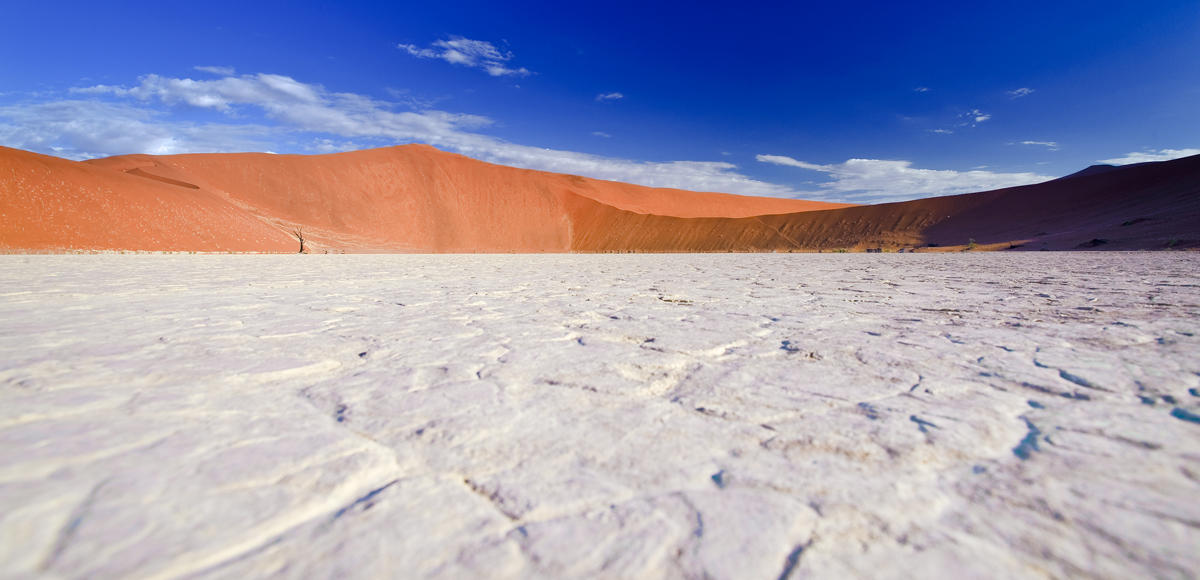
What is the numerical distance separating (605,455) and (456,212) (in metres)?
38.1

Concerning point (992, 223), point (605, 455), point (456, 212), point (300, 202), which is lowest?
point (605, 455)

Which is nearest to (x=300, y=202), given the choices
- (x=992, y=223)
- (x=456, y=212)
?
(x=456, y=212)

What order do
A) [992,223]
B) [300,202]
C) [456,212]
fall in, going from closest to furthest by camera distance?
[992,223] < [300,202] < [456,212]

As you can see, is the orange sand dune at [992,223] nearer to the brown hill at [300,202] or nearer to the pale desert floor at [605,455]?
the brown hill at [300,202]

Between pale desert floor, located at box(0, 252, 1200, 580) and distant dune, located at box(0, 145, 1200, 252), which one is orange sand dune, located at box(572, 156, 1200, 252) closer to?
distant dune, located at box(0, 145, 1200, 252)

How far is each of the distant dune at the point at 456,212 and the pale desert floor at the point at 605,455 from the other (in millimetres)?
15957

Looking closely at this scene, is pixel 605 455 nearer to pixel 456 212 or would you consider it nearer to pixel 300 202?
pixel 300 202

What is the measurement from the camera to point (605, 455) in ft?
3.50

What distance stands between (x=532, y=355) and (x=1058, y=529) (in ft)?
5.15

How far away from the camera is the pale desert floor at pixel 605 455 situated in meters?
0.74

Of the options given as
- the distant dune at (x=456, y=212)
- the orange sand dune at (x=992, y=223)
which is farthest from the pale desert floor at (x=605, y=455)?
the distant dune at (x=456, y=212)

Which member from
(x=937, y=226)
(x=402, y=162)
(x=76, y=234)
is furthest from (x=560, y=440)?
(x=402, y=162)

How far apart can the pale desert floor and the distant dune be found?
15957 mm

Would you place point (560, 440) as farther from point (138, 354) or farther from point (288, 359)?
point (138, 354)
